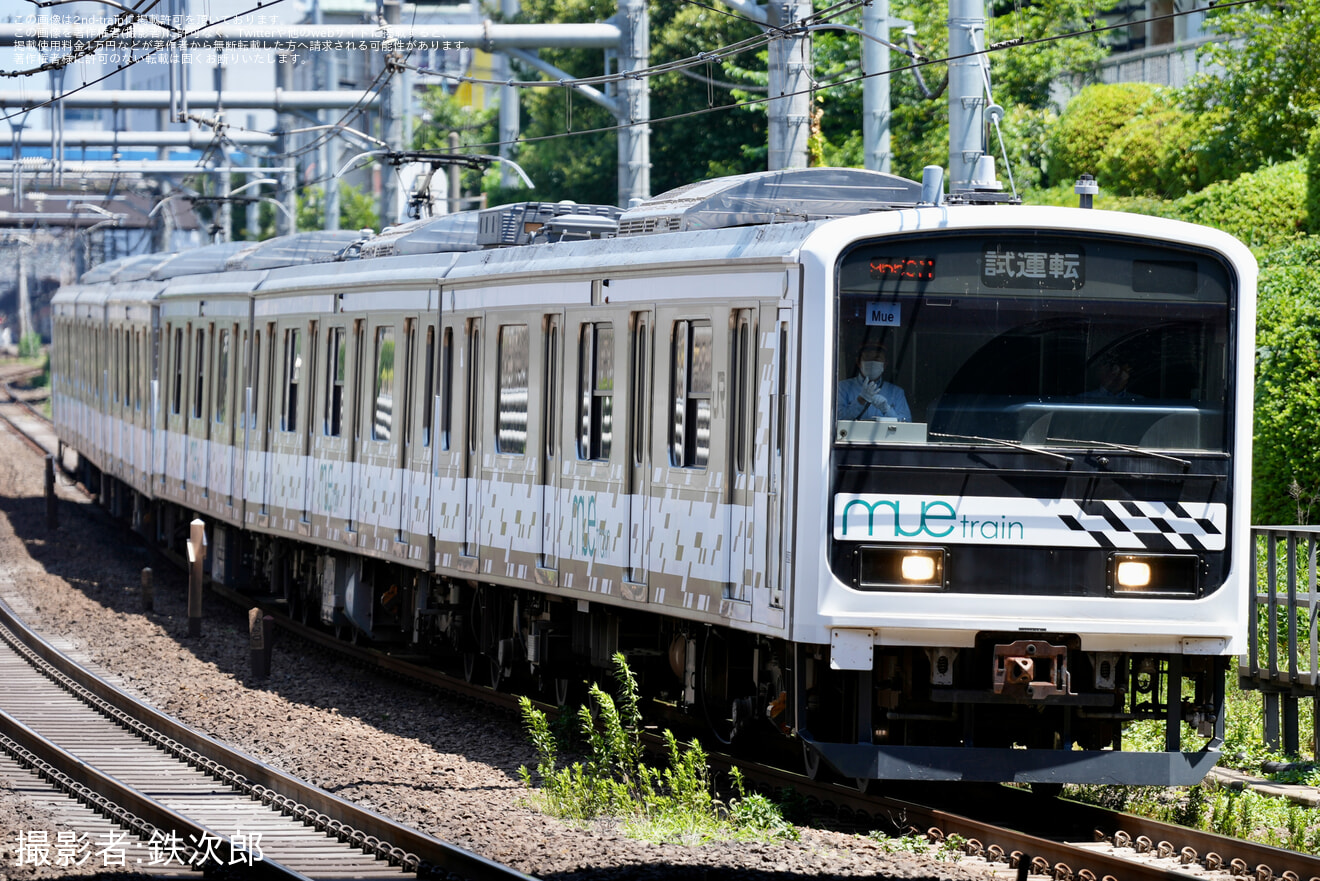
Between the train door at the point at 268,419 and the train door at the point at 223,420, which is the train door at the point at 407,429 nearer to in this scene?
the train door at the point at 268,419

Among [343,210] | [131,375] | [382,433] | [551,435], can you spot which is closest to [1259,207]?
[382,433]

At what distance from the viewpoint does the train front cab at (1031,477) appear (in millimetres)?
9547

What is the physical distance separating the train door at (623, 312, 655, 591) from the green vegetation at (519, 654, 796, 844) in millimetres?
750

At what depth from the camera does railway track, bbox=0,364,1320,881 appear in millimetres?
8562

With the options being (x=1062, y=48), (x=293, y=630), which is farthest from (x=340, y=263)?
(x=1062, y=48)

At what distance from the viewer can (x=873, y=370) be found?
31.5 feet

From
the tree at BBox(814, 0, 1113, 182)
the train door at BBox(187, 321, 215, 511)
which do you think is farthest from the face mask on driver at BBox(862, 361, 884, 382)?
Result: the tree at BBox(814, 0, 1113, 182)

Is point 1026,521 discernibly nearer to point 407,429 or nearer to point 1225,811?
point 1225,811

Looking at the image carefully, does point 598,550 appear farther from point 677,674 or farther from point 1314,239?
point 1314,239

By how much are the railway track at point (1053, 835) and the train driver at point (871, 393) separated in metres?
1.90

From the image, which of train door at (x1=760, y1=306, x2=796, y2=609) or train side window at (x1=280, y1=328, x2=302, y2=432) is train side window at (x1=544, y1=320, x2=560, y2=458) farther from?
train side window at (x1=280, y1=328, x2=302, y2=432)

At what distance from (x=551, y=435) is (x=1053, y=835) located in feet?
14.9

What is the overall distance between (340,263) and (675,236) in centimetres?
690

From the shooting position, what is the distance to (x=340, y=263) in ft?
58.3
